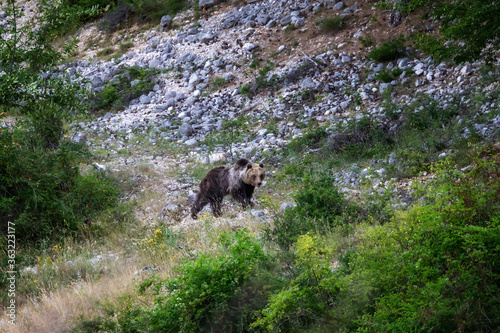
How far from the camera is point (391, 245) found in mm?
3705

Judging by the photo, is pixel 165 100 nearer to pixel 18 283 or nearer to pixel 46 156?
pixel 46 156

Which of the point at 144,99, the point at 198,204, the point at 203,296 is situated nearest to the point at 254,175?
the point at 198,204

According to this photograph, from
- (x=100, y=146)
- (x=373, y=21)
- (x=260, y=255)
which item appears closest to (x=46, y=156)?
(x=100, y=146)

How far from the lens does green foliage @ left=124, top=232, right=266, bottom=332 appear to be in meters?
3.65

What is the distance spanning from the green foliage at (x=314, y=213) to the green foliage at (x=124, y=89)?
12218 millimetres

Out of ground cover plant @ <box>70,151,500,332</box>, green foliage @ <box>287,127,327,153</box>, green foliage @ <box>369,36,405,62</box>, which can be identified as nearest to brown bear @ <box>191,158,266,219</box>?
green foliage @ <box>287,127,327,153</box>

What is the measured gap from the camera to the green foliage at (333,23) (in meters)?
15.2

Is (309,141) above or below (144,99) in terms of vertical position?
below

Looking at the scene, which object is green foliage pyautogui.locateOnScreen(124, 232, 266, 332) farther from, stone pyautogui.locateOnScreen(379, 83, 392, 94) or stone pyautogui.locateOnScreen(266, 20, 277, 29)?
stone pyautogui.locateOnScreen(266, 20, 277, 29)

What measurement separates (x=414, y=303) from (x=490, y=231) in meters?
0.78

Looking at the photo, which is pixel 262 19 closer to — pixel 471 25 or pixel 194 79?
pixel 194 79

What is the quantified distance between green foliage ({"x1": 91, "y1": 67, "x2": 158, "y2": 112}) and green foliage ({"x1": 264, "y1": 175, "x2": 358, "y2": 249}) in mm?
12218

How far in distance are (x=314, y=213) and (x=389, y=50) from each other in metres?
8.72

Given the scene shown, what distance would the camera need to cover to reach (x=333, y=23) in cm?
1520
